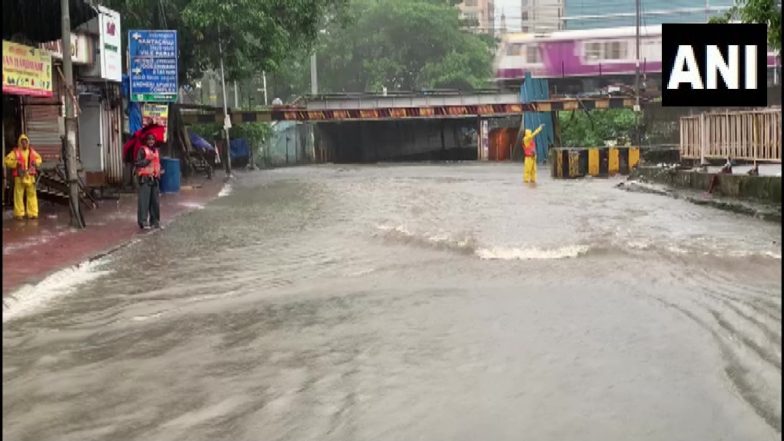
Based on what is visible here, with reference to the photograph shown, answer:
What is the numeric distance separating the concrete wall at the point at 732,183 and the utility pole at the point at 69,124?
12.0m

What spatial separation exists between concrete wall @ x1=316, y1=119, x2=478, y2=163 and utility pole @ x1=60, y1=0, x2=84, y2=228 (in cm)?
4269

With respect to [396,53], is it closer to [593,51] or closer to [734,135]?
[593,51]

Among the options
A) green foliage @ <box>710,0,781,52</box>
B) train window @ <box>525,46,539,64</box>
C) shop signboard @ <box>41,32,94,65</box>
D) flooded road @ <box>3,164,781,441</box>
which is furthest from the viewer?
train window @ <box>525,46,539,64</box>

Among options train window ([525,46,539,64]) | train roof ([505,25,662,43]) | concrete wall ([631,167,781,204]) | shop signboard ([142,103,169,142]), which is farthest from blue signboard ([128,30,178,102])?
train window ([525,46,539,64])

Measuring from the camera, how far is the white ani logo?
5504 mm

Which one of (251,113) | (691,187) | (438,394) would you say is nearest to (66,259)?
Answer: (438,394)

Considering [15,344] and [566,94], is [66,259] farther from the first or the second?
[566,94]

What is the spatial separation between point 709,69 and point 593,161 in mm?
26746

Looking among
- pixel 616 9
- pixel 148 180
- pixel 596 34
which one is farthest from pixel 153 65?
pixel 616 9

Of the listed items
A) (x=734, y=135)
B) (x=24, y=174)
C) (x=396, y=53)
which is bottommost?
(x=24, y=174)

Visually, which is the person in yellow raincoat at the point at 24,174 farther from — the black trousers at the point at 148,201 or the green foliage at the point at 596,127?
the green foliage at the point at 596,127

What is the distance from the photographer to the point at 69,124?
14609mm

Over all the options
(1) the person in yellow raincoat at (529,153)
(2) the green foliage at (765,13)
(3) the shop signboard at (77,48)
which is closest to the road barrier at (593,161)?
(1) the person in yellow raincoat at (529,153)

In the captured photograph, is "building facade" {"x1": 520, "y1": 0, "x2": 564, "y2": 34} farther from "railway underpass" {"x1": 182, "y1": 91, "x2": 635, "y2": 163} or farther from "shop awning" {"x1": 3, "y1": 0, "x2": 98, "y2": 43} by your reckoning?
"shop awning" {"x1": 3, "y1": 0, "x2": 98, "y2": 43}
